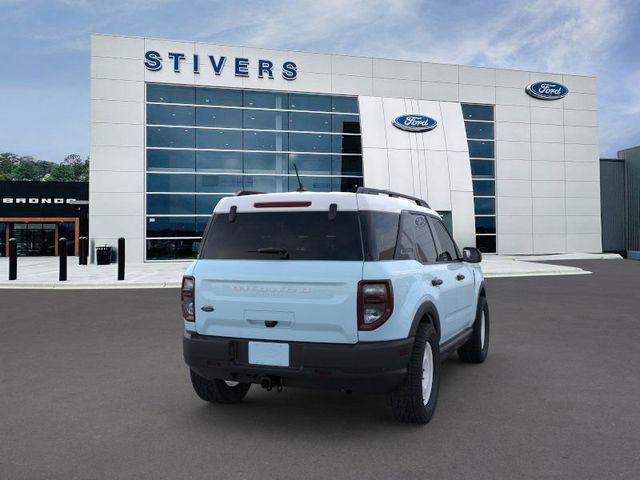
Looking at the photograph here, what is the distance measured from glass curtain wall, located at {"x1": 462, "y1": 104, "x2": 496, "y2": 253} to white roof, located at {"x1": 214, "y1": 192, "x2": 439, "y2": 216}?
27214 mm

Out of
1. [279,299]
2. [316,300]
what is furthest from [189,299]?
[316,300]

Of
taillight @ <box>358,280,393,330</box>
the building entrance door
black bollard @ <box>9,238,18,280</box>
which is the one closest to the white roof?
taillight @ <box>358,280,393,330</box>

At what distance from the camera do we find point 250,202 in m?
4.23

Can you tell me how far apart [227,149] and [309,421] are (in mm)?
23962

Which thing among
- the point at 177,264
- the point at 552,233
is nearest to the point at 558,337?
the point at 177,264

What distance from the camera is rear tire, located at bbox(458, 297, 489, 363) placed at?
609cm

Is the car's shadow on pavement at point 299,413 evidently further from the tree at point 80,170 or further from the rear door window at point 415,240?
the tree at point 80,170

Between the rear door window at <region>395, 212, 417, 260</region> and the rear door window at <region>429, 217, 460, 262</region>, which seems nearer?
the rear door window at <region>395, 212, 417, 260</region>

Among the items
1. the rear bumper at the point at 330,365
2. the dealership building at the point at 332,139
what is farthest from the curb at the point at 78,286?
the rear bumper at the point at 330,365

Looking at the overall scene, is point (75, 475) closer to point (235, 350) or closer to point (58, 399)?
point (235, 350)

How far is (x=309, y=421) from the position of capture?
426cm

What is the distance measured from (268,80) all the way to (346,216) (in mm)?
Answer: 24768

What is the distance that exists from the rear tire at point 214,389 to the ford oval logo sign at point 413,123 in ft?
83.0

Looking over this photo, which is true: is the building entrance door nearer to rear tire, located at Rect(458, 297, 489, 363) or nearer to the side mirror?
rear tire, located at Rect(458, 297, 489, 363)
